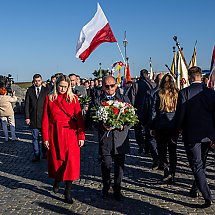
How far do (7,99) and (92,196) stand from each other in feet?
22.5

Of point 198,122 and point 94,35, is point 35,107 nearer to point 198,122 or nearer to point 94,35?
point 94,35

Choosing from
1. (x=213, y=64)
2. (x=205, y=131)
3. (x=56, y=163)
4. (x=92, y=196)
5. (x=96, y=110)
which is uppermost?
(x=213, y=64)

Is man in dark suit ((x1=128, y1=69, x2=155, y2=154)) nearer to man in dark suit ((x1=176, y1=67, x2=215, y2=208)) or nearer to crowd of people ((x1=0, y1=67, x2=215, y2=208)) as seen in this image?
crowd of people ((x1=0, y1=67, x2=215, y2=208))

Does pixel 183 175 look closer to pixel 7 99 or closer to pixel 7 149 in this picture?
pixel 7 149

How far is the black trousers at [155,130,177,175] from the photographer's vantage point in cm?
642

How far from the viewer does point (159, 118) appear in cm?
638

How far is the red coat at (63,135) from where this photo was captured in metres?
5.57

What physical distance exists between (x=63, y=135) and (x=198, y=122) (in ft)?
6.92

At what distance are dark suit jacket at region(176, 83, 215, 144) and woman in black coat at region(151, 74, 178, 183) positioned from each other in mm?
1079

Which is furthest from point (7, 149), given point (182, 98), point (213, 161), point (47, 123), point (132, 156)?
point (182, 98)

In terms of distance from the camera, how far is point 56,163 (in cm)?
565

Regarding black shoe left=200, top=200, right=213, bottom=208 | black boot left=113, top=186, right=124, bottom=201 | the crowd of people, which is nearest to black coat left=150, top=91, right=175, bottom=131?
the crowd of people

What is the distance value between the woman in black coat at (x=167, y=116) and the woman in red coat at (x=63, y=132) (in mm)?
1557

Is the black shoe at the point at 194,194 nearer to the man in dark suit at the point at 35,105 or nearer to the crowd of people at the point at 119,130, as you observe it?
the crowd of people at the point at 119,130
